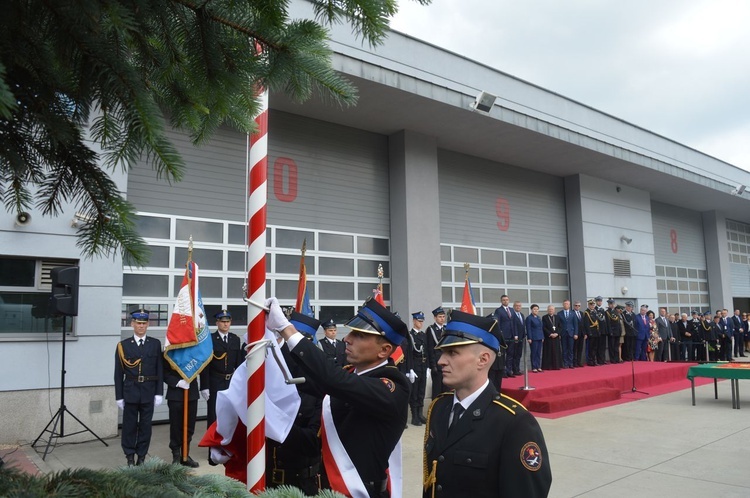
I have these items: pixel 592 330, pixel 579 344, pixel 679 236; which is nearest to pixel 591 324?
pixel 592 330

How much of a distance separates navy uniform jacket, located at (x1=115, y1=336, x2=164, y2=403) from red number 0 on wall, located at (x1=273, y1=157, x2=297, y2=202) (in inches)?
199

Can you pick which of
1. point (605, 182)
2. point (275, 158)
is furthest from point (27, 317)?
point (605, 182)

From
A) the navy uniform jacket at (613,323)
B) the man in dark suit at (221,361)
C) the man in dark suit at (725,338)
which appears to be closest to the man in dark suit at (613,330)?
the navy uniform jacket at (613,323)

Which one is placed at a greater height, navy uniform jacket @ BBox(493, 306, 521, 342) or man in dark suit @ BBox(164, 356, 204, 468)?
navy uniform jacket @ BBox(493, 306, 521, 342)

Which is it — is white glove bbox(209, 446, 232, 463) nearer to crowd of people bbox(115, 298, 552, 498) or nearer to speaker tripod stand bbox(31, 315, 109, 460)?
crowd of people bbox(115, 298, 552, 498)

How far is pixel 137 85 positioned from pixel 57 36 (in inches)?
8.8

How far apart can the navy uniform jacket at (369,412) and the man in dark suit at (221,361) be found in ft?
18.1

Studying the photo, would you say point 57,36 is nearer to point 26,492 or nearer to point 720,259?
point 26,492

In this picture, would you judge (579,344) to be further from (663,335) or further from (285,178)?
(285,178)

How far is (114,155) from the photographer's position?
154cm

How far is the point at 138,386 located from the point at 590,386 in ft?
30.6

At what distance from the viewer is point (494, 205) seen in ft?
52.5

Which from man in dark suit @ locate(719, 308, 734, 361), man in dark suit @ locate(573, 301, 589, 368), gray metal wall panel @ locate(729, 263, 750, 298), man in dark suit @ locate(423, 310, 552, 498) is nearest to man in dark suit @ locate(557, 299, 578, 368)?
man in dark suit @ locate(573, 301, 589, 368)

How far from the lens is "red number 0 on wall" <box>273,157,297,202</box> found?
11.7 meters
